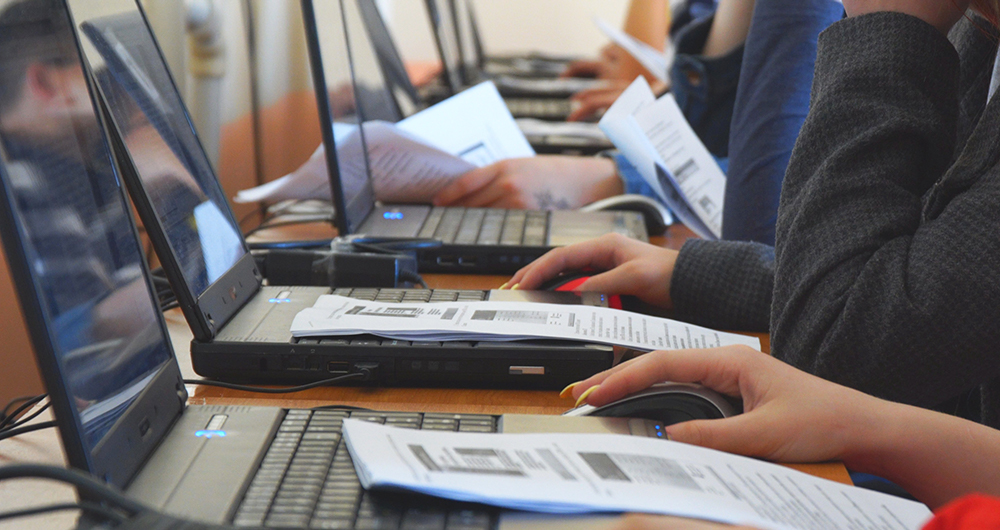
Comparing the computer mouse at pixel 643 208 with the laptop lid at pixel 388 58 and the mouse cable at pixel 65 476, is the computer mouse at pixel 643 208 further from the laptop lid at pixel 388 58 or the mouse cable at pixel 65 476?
the mouse cable at pixel 65 476

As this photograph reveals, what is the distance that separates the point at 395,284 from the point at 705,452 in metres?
0.47

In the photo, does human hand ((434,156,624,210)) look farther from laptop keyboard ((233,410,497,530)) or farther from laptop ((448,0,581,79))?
laptop ((448,0,581,79))

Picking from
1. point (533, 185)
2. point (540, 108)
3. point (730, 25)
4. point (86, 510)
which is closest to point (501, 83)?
point (540, 108)

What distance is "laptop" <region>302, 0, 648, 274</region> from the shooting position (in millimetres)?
1059

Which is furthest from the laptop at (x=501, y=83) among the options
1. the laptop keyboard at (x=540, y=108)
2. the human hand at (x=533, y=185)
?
the human hand at (x=533, y=185)

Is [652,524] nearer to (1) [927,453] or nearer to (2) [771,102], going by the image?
(1) [927,453]

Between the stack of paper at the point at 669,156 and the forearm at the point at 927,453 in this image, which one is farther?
the stack of paper at the point at 669,156

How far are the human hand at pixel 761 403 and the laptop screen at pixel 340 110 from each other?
62 centimetres

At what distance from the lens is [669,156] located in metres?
1.24

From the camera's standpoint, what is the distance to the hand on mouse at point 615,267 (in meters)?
0.88

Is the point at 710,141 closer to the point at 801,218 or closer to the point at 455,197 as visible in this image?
the point at 455,197

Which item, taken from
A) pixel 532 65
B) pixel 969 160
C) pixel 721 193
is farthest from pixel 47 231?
pixel 532 65

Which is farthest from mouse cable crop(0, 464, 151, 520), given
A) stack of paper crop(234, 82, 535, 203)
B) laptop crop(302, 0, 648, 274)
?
stack of paper crop(234, 82, 535, 203)

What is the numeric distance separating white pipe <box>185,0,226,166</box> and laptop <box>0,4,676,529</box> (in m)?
1.25
